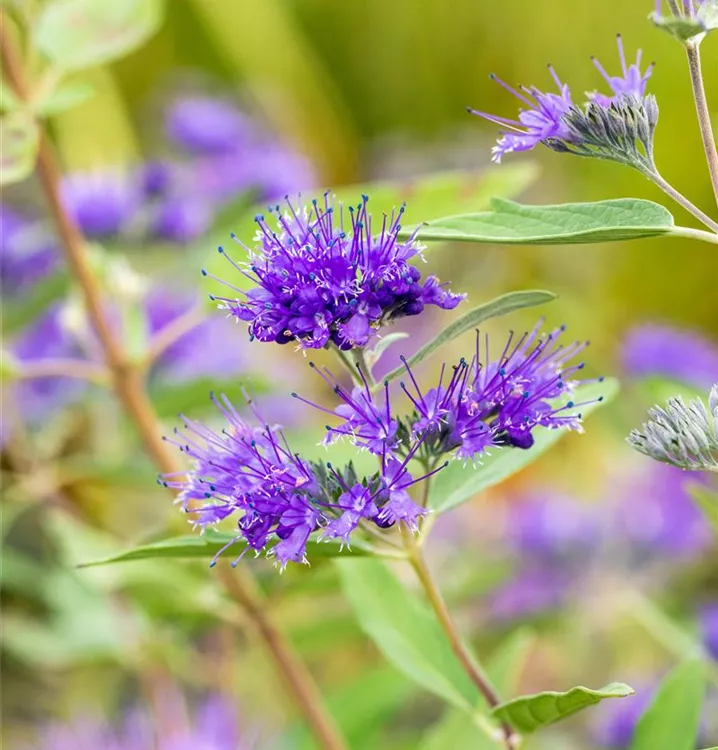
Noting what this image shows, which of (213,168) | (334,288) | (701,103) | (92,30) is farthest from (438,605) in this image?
(213,168)

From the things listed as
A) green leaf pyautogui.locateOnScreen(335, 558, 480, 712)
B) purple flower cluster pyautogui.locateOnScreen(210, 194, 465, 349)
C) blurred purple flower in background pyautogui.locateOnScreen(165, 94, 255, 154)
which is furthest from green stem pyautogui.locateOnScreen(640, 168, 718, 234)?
blurred purple flower in background pyautogui.locateOnScreen(165, 94, 255, 154)

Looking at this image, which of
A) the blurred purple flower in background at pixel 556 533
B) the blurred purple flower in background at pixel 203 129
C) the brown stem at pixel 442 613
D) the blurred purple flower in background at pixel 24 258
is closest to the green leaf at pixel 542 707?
the brown stem at pixel 442 613

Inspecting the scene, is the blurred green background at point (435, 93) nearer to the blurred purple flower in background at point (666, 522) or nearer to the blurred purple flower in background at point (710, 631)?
the blurred purple flower in background at point (666, 522)

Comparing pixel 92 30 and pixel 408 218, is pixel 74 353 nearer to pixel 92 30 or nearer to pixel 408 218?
pixel 92 30

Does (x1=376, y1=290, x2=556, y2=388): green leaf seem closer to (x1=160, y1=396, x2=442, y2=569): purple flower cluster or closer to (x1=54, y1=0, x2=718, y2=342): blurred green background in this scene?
(x1=160, y1=396, x2=442, y2=569): purple flower cluster

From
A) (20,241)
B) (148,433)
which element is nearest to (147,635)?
(148,433)
